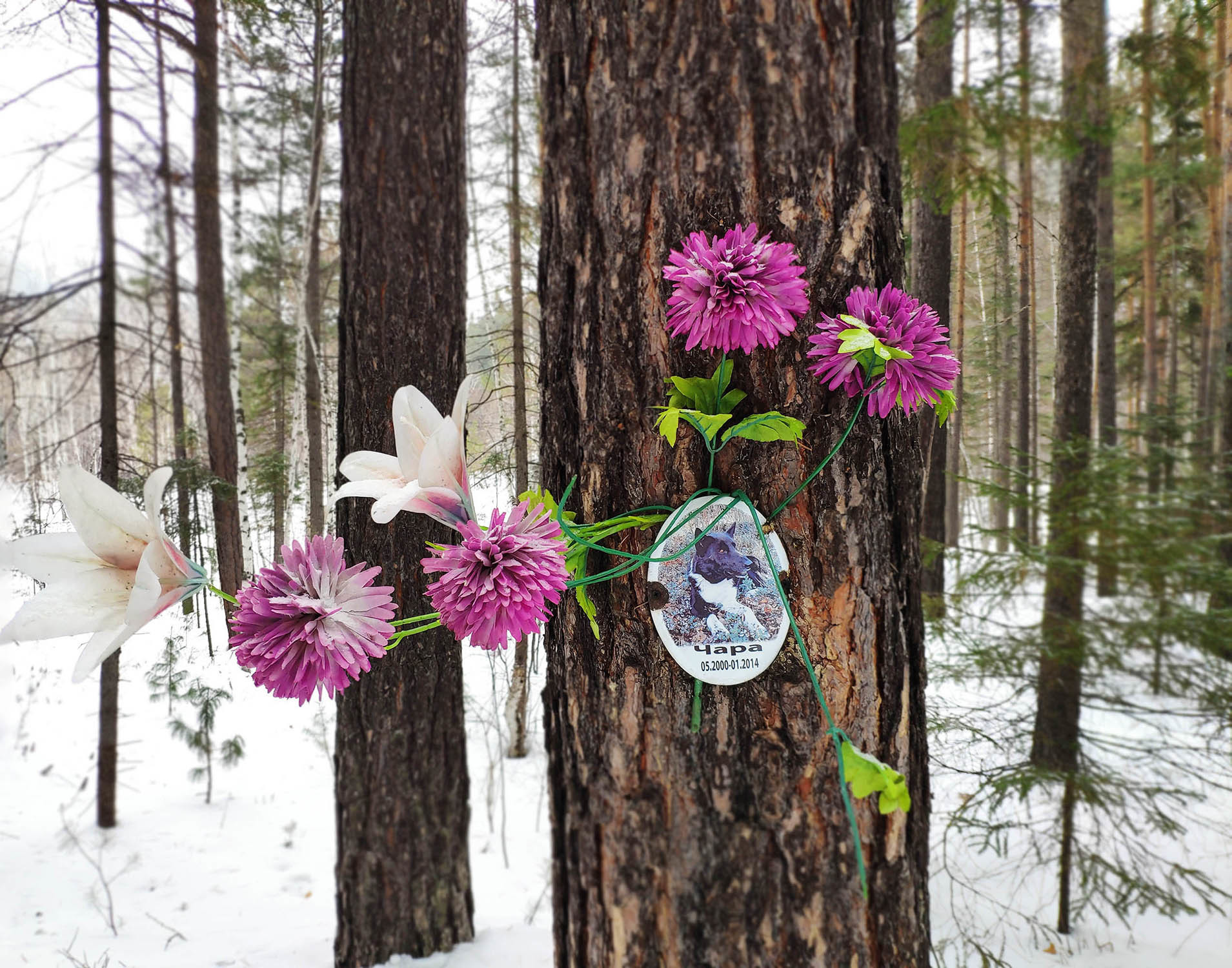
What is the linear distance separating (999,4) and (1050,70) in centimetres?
21

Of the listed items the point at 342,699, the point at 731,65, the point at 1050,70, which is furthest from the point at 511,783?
the point at 1050,70

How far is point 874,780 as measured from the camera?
50 cm

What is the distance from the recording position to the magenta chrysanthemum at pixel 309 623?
19.6 inches

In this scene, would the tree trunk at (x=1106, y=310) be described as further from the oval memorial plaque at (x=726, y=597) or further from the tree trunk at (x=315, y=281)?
the tree trunk at (x=315, y=281)

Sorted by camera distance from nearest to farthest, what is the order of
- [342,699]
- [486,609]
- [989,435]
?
1. [486,609]
2. [989,435]
3. [342,699]

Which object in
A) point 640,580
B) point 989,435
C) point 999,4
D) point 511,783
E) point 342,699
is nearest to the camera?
point 640,580

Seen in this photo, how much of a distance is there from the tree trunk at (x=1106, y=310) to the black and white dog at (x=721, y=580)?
5.17ft

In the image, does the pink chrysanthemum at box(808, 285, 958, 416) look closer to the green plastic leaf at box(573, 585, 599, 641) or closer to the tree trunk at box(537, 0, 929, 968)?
the tree trunk at box(537, 0, 929, 968)

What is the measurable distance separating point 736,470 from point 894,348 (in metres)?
0.14

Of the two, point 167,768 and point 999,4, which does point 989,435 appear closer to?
point 999,4

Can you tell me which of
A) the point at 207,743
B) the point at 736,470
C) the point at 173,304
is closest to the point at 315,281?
the point at 173,304

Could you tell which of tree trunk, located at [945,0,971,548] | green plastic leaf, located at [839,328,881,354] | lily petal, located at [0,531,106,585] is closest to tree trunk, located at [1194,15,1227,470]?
tree trunk, located at [945,0,971,548]

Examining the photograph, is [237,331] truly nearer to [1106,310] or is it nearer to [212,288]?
[212,288]

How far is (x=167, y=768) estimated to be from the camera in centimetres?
182
